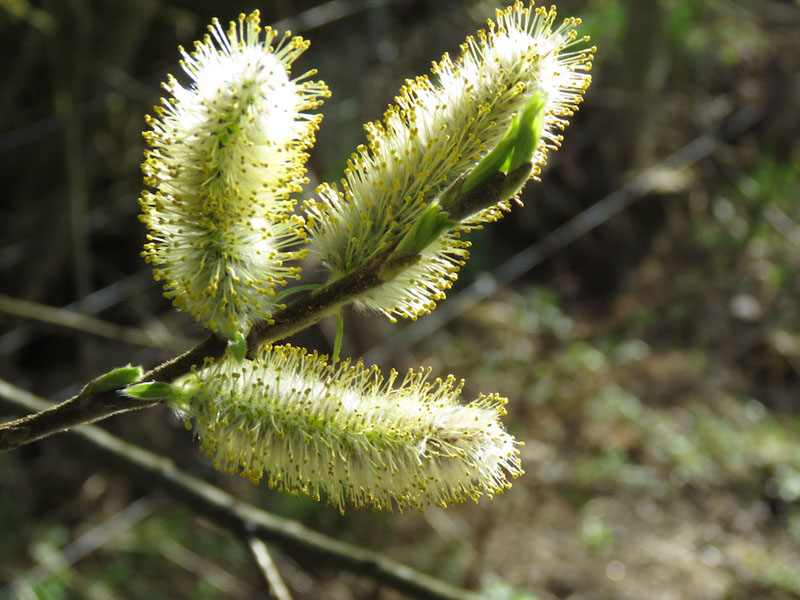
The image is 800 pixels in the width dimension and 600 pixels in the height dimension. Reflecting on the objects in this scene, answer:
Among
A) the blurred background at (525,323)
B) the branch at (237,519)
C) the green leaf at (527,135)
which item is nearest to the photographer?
the green leaf at (527,135)

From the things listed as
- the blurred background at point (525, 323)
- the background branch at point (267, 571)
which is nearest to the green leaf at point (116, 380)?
the background branch at point (267, 571)

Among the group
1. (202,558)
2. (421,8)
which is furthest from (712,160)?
(202,558)

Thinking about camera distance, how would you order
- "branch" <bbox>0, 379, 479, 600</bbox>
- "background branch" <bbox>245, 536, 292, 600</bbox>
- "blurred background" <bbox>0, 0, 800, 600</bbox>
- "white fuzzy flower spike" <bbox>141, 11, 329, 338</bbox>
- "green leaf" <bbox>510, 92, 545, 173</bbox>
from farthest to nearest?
1. "blurred background" <bbox>0, 0, 800, 600</bbox>
2. "branch" <bbox>0, 379, 479, 600</bbox>
3. "background branch" <bbox>245, 536, 292, 600</bbox>
4. "white fuzzy flower spike" <bbox>141, 11, 329, 338</bbox>
5. "green leaf" <bbox>510, 92, 545, 173</bbox>

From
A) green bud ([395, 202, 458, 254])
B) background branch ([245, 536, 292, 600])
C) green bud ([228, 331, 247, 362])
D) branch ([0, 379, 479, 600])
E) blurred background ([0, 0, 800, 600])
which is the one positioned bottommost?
background branch ([245, 536, 292, 600])

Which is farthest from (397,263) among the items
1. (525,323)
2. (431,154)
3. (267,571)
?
(525,323)

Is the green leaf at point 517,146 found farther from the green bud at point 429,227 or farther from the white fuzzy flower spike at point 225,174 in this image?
the white fuzzy flower spike at point 225,174

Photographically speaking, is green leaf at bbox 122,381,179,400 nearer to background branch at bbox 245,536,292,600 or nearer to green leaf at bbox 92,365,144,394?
green leaf at bbox 92,365,144,394

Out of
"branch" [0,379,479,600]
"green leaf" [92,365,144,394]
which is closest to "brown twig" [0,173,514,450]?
"green leaf" [92,365,144,394]
